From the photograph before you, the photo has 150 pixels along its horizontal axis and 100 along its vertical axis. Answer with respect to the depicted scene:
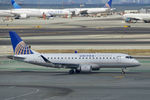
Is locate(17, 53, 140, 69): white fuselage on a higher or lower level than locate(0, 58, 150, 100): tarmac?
higher

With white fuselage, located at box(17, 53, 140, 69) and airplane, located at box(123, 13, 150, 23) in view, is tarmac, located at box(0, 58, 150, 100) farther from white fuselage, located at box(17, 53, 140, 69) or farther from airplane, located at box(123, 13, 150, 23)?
airplane, located at box(123, 13, 150, 23)

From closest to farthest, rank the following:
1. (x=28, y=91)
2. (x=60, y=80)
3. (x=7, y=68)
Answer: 1. (x=28, y=91)
2. (x=60, y=80)
3. (x=7, y=68)

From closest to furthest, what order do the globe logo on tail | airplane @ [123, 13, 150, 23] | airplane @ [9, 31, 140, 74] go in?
airplane @ [9, 31, 140, 74] < the globe logo on tail < airplane @ [123, 13, 150, 23]

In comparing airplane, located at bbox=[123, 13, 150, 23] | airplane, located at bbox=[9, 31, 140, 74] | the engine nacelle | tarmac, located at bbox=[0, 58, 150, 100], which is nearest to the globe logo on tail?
airplane, located at bbox=[9, 31, 140, 74]

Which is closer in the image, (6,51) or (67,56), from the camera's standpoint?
(67,56)

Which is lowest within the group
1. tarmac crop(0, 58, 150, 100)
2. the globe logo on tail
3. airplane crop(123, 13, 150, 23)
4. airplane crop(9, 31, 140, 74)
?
airplane crop(123, 13, 150, 23)

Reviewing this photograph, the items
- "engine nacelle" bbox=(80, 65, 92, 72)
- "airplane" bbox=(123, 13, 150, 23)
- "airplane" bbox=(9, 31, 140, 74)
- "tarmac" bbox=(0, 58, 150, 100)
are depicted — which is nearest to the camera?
"tarmac" bbox=(0, 58, 150, 100)

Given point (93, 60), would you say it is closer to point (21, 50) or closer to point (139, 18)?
point (21, 50)

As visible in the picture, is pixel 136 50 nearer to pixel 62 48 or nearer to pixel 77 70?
pixel 62 48

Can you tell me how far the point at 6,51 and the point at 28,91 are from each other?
43315 mm

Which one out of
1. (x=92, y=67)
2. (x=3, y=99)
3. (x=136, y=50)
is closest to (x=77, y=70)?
(x=92, y=67)

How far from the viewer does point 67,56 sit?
200ft

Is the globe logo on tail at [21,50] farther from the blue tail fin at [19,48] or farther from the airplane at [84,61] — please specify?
the airplane at [84,61]

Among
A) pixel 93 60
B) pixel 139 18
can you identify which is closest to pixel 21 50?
pixel 93 60
